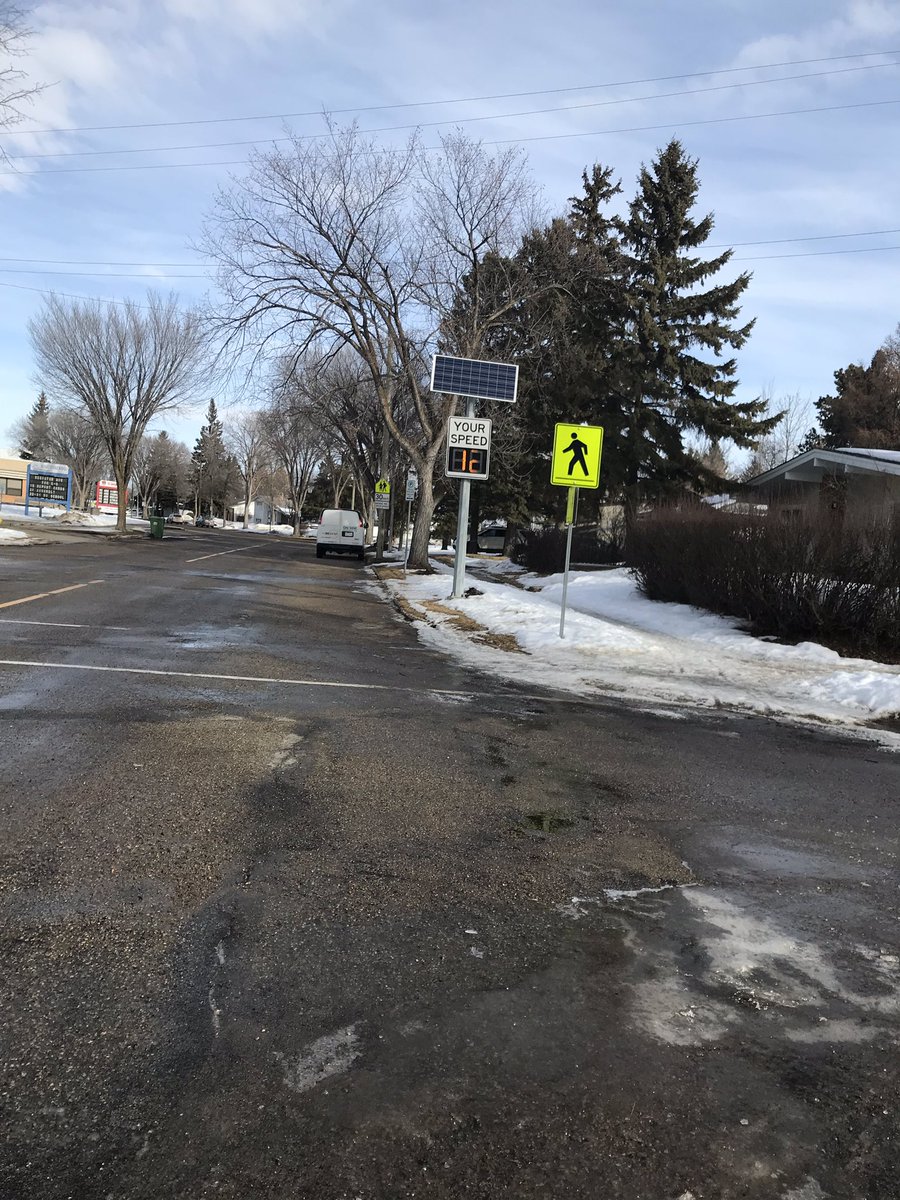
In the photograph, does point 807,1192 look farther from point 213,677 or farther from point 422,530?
point 422,530

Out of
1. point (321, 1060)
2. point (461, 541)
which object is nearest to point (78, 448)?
point (461, 541)

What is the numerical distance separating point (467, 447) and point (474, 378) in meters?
2.18

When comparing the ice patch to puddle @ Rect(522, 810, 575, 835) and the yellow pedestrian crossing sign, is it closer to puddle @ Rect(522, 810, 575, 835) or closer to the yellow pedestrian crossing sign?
puddle @ Rect(522, 810, 575, 835)

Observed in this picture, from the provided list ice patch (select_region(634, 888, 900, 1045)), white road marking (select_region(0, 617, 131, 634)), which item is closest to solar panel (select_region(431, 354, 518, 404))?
white road marking (select_region(0, 617, 131, 634))

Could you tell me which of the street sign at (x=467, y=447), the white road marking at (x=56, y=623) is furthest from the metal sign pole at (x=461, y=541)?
the white road marking at (x=56, y=623)

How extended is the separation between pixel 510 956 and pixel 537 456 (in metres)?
38.7

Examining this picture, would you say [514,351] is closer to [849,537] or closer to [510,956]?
[849,537]

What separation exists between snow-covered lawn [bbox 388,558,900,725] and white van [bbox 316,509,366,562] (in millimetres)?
21030

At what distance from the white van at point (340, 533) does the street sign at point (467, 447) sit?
21221 millimetres

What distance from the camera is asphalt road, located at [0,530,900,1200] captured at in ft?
7.20

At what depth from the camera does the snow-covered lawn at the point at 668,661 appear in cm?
955

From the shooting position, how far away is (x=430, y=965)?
3.11 meters

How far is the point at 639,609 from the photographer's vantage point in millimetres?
17641

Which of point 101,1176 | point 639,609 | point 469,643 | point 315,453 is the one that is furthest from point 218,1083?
point 315,453
